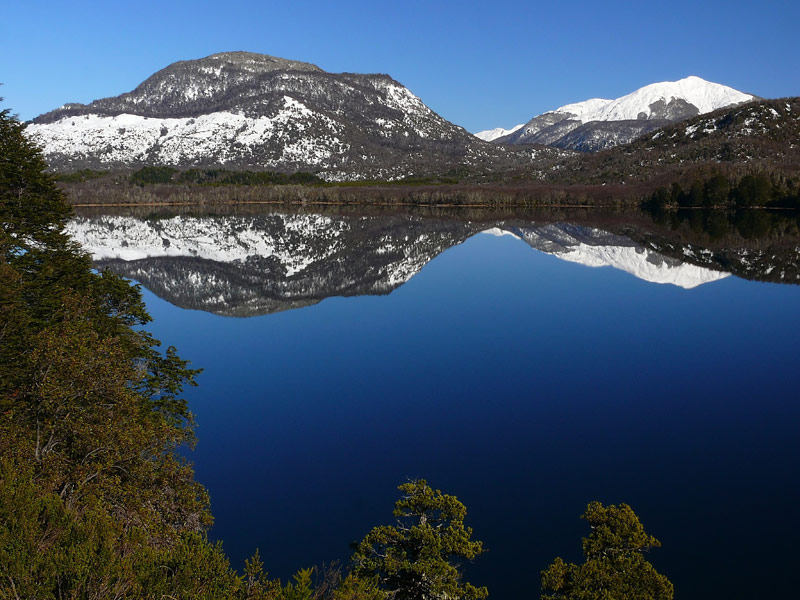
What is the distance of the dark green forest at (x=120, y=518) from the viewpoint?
7742 millimetres

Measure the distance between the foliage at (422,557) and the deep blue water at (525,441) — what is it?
122 inches

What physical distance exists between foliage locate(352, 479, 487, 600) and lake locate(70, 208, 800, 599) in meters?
3.06

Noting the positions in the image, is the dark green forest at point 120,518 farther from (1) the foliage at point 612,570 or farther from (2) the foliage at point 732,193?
(2) the foliage at point 732,193

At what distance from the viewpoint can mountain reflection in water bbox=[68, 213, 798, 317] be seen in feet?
172

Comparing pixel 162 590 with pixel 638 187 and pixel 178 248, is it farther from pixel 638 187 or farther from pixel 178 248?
pixel 638 187

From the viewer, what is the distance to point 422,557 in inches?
424

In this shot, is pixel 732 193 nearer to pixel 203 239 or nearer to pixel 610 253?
pixel 610 253

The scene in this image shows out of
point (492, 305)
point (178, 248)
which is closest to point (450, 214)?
point (178, 248)

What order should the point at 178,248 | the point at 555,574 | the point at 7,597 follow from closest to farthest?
the point at 7,597, the point at 555,574, the point at 178,248

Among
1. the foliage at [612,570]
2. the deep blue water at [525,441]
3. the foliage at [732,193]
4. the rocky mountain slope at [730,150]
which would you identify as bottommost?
the deep blue water at [525,441]

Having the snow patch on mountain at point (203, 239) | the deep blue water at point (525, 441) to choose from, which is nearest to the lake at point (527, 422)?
the deep blue water at point (525, 441)

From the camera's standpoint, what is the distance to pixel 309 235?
3733 inches

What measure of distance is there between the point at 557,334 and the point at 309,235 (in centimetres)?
6530

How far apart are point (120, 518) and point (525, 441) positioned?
12883mm
